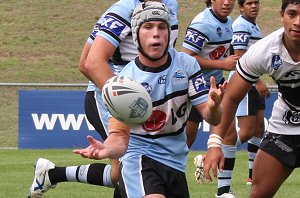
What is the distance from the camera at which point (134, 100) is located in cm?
675

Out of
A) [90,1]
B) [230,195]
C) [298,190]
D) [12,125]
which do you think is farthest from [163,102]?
[90,1]

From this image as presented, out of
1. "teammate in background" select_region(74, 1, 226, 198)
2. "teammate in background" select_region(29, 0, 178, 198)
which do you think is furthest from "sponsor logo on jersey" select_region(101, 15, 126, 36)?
"teammate in background" select_region(74, 1, 226, 198)

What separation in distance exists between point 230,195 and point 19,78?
18.9 metres

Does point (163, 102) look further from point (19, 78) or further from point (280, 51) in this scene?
point (19, 78)

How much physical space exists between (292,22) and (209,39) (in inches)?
158

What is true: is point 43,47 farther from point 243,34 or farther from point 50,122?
point 243,34

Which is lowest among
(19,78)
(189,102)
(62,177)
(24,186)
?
(19,78)

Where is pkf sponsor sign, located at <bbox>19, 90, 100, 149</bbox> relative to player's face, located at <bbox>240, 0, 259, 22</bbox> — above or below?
below

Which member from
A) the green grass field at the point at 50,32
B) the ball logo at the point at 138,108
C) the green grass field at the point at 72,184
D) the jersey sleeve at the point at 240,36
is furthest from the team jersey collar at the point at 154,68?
the green grass field at the point at 50,32

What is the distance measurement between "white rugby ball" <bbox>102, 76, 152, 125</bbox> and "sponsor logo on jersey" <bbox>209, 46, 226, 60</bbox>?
4506 mm

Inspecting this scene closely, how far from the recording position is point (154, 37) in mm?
7195

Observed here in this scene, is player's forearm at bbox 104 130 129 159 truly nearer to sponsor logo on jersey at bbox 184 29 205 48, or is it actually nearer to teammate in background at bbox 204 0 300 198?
teammate in background at bbox 204 0 300 198

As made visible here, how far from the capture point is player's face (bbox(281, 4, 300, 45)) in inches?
285

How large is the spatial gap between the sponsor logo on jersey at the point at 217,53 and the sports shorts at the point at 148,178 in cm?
409
